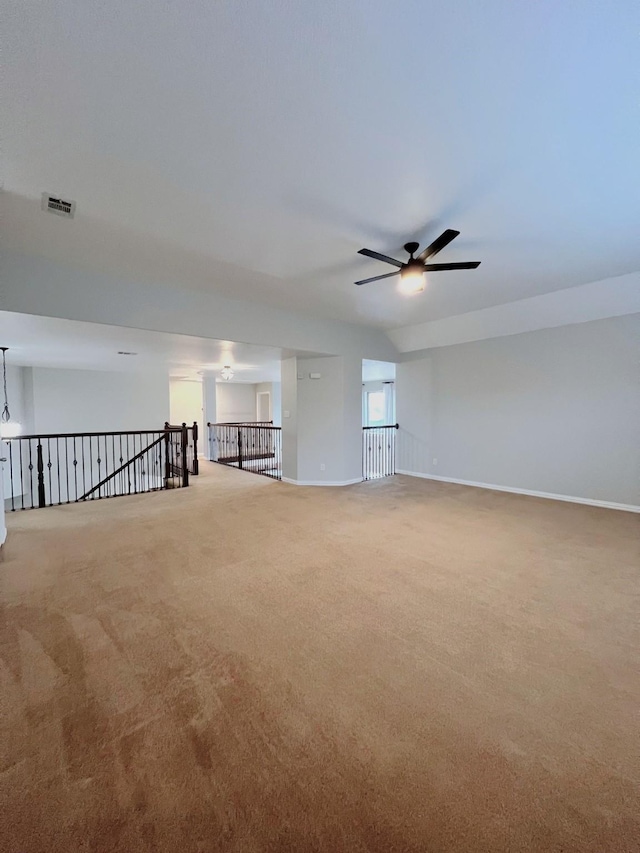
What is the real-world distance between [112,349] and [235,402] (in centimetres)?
775

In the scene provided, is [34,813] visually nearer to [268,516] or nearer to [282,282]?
[268,516]

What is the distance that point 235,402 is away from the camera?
13602 mm

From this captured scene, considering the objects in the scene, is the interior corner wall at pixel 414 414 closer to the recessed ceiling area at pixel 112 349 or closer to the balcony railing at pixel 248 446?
the recessed ceiling area at pixel 112 349

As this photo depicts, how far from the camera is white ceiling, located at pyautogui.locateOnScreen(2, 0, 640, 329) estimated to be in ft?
4.56

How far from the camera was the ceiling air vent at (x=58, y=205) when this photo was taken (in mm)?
2389

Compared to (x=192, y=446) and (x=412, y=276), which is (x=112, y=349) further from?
(x=412, y=276)

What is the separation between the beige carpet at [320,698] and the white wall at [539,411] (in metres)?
1.83

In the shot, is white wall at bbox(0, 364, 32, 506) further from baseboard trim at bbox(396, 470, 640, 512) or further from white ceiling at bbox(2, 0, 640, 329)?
baseboard trim at bbox(396, 470, 640, 512)

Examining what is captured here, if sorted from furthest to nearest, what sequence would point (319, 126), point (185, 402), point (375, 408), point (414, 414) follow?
point (185, 402)
point (375, 408)
point (414, 414)
point (319, 126)

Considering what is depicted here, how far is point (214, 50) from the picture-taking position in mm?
1466

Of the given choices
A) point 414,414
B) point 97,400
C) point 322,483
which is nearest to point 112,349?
point 97,400

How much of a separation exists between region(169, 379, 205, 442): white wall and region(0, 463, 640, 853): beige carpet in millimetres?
9326

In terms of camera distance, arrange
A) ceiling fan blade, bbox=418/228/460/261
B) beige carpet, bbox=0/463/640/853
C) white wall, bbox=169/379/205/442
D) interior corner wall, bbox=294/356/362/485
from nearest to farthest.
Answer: beige carpet, bbox=0/463/640/853 < ceiling fan blade, bbox=418/228/460/261 < interior corner wall, bbox=294/356/362/485 < white wall, bbox=169/379/205/442

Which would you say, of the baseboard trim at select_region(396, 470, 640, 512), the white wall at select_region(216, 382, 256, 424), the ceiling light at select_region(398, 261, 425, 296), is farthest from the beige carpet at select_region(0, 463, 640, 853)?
the white wall at select_region(216, 382, 256, 424)
